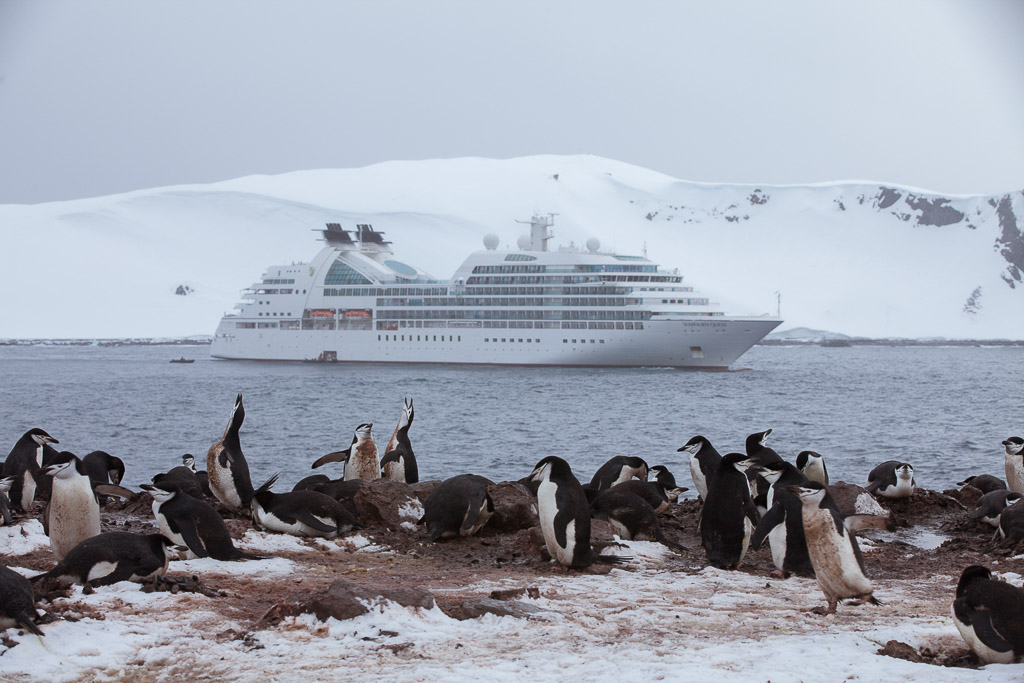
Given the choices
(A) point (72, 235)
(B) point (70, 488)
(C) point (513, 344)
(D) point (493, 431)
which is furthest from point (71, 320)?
(B) point (70, 488)

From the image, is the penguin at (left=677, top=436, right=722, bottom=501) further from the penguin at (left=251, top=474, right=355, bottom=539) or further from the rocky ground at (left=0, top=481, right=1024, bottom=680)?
the penguin at (left=251, top=474, right=355, bottom=539)

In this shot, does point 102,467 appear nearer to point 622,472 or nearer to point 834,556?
point 622,472

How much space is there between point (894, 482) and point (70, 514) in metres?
7.74

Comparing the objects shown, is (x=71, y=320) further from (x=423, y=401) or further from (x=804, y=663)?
(x=804, y=663)

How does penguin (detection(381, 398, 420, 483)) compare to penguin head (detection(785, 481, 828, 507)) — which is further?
penguin (detection(381, 398, 420, 483))

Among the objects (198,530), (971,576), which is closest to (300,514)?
(198,530)

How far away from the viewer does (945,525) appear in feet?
29.4

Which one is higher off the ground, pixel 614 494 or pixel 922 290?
pixel 922 290

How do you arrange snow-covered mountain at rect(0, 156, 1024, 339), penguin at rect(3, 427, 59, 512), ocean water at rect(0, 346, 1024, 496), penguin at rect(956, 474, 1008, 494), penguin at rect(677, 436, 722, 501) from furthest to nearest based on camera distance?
snow-covered mountain at rect(0, 156, 1024, 339) → ocean water at rect(0, 346, 1024, 496) → penguin at rect(956, 474, 1008, 494) → penguin at rect(677, 436, 722, 501) → penguin at rect(3, 427, 59, 512)

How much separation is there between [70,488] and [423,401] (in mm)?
31061

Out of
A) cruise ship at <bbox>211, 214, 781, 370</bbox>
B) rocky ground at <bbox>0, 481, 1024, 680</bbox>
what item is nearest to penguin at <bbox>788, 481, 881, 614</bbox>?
rocky ground at <bbox>0, 481, 1024, 680</bbox>

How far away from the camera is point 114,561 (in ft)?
18.4

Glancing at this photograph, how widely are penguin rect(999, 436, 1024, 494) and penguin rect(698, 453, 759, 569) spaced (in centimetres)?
457

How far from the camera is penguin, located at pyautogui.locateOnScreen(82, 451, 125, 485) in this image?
984cm
